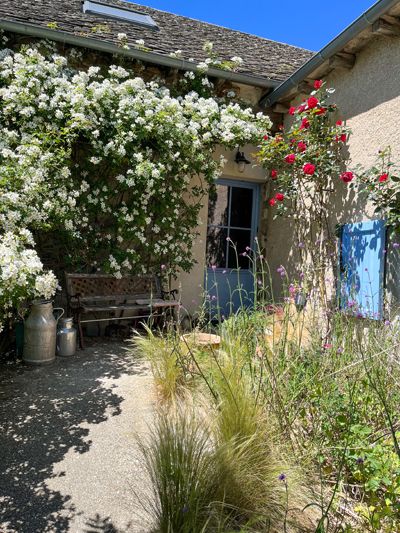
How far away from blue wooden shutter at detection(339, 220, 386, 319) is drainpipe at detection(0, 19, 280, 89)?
8.90 feet

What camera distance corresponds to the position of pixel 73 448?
243 cm

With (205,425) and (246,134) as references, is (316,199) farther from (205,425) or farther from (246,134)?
(205,425)

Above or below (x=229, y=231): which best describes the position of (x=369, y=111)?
above

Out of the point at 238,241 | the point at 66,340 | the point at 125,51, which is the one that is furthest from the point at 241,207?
the point at 66,340

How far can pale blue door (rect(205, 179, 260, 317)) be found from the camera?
6.35 m

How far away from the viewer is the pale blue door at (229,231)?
6.35m

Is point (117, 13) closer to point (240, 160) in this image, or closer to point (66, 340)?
point (240, 160)

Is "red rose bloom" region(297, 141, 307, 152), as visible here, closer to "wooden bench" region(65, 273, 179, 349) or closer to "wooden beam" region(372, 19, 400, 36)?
"wooden beam" region(372, 19, 400, 36)

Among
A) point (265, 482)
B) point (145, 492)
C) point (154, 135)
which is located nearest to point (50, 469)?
point (145, 492)

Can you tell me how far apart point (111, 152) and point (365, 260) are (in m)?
3.12

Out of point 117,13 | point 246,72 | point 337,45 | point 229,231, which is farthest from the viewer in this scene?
point 117,13

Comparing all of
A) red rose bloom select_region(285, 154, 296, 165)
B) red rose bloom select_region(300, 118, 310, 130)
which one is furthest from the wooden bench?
red rose bloom select_region(300, 118, 310, 130)

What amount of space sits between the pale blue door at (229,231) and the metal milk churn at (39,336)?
2729 millimetres

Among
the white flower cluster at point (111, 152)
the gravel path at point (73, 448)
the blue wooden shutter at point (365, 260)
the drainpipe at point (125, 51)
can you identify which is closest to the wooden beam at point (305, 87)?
the drainpipe at point (125, 51)
